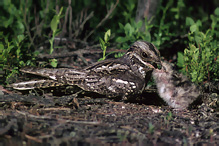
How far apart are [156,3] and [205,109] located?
8.11 ft

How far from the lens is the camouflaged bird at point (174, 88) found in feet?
14.0

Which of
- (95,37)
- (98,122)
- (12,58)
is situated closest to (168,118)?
(98,122)

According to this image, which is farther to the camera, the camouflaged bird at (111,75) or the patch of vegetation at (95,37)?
the patch of vegetation at (95,37)

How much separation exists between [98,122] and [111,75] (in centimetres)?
111

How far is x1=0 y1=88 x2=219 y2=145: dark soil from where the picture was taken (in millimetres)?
2915

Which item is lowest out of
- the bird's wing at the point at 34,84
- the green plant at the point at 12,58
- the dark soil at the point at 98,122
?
the dark soil at the point at 98,122

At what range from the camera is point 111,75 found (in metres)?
4.20

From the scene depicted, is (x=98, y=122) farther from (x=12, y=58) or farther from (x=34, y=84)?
(x=12, y=58)

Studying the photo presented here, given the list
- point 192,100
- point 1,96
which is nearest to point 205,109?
point 192,100

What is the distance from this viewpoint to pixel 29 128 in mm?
3072

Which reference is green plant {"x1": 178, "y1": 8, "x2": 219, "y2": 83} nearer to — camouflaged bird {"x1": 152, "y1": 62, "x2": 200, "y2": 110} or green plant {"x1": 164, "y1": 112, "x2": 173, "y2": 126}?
camouflaged bird {"x1": 152, "y1": 62, "x2": 200, "y2": 110}

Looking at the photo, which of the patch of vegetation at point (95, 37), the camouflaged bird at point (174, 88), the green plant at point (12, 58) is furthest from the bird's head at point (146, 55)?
the green plant at point (12, 58)

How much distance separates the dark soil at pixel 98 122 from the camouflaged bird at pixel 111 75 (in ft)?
0.60

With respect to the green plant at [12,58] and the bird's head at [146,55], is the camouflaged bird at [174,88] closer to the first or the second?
the bird's head at [146,55]
